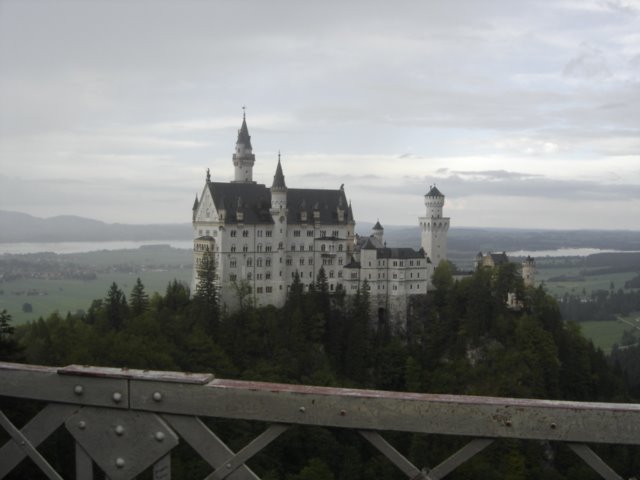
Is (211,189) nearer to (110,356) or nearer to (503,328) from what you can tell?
(110,356)

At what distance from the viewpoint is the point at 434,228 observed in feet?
250

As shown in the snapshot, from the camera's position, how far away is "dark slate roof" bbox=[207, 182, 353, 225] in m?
64.6

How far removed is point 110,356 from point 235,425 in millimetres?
16738

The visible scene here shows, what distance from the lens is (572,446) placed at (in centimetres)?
472

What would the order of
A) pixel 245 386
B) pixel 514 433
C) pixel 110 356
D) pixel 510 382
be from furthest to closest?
pixel 510 382, pixel 110 356, pixel 245 386, pixel 514 433

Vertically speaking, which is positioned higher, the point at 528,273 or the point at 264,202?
the point at 264,202

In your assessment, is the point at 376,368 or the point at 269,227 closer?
the point at 376,368

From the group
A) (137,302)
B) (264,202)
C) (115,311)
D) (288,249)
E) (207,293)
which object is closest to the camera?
(115,311)

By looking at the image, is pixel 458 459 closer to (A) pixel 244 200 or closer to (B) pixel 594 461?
(B) pixel 594 461

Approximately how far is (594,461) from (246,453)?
2.35 metres

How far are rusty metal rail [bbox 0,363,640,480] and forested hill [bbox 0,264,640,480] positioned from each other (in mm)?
39582

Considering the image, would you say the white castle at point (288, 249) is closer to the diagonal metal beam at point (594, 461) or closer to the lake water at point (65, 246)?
the diagonal metal beam at point (594, 461)

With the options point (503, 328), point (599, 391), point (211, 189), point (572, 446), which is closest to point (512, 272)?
point (503, 328)

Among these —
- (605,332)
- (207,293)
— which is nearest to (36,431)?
(207,293)
